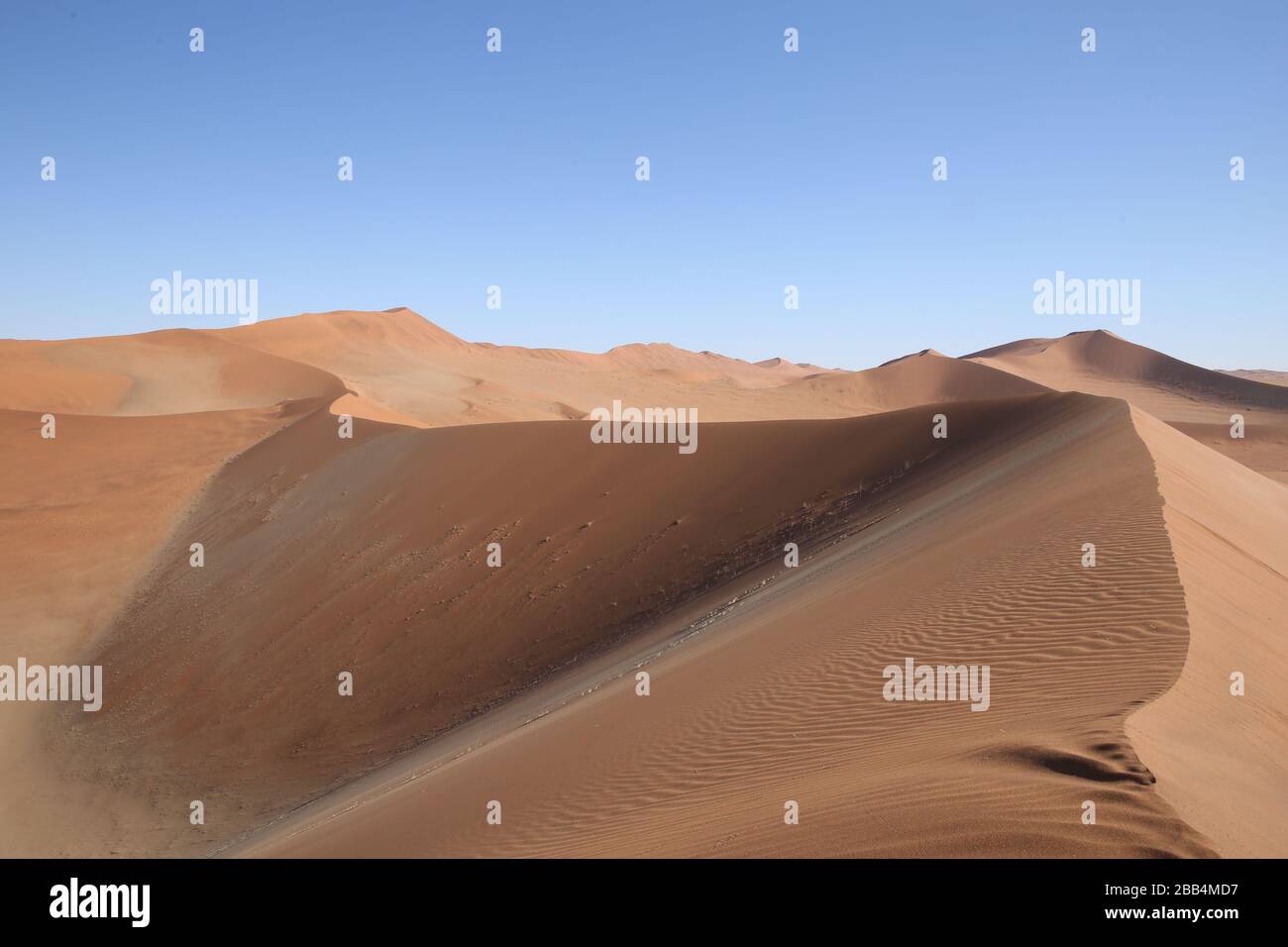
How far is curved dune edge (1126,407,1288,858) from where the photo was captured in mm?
4070

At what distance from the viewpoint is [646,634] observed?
12.9m

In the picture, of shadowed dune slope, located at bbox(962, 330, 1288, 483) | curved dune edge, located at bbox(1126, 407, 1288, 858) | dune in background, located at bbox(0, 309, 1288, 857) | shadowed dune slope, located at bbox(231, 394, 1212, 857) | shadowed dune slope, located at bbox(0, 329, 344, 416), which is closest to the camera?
curved dune edge, located at bbox(1126, 407, 1288, 858)

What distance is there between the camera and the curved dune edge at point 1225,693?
13.4ft

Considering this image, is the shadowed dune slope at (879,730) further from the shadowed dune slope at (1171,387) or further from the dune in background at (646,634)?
the shadowed dune slope at (1171,387)

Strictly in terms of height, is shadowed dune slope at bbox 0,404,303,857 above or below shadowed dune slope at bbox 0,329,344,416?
below

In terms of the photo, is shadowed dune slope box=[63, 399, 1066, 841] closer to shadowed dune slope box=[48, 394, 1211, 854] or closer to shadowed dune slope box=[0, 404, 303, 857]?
shadowed dune slope box=[48, 394, 1211, 854]

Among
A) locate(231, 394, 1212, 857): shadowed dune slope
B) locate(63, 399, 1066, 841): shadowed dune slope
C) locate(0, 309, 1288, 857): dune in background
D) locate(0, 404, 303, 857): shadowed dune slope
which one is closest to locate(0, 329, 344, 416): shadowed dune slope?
locate(0, 404, 303, 857): shadowed dune slope

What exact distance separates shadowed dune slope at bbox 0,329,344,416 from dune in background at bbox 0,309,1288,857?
10.7 m

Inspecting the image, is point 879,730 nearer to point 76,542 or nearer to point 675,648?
point 675,648

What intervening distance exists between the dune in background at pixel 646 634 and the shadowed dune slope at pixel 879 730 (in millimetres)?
38

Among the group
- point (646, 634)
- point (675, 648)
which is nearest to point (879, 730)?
point (675, 648)

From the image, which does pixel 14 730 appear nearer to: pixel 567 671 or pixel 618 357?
pixel 567 671
